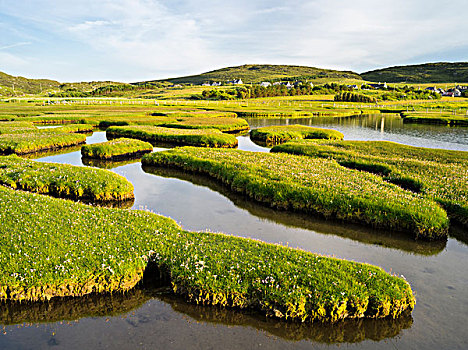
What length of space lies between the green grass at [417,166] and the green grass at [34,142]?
27255 mm

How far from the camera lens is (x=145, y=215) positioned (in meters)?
16.1

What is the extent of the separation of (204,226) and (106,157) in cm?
2296

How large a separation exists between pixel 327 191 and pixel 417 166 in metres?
11.1

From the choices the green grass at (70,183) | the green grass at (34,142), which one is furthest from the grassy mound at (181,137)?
the green grass at (70,183)

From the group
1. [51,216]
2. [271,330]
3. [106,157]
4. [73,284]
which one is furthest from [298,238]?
[106,157]

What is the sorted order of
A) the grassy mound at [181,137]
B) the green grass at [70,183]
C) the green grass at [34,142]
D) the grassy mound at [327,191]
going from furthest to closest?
the grassy mound at [181,137] < the green grass at [34,142] < the green grass at [70,183] < the grassy mound at [327,191]

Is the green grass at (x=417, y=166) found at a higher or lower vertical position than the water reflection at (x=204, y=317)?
higher

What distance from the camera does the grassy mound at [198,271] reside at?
10234 mm

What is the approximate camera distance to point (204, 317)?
10.3 metres

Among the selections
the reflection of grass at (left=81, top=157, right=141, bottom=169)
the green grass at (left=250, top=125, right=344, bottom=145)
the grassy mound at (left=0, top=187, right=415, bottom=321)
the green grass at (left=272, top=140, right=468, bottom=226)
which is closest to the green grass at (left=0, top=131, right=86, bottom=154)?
the reflection of grass at (left=81, top=157, right=141, bottom=169)

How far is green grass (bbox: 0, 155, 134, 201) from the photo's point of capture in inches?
843

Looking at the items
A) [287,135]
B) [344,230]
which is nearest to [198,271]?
[344,230]

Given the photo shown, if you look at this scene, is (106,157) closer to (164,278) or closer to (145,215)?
(145,215)

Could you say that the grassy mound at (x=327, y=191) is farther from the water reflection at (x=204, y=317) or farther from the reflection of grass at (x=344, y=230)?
the water reflection at (x=204, y=317)
